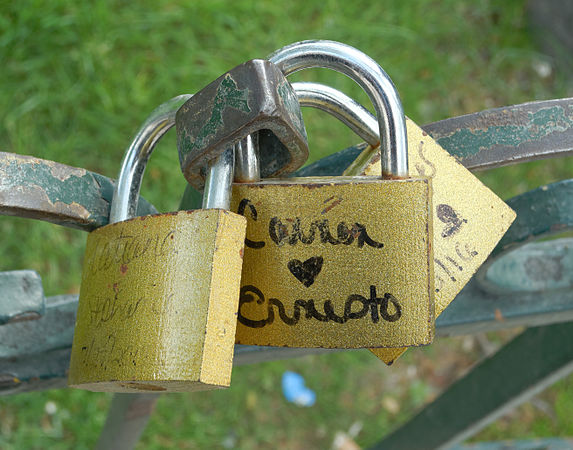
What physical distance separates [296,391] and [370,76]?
143 centimetres

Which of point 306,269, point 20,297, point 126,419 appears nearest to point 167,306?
point 306,269

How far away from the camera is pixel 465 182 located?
25.9 inches

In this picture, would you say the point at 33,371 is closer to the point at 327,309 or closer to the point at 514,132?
the point at 327,309

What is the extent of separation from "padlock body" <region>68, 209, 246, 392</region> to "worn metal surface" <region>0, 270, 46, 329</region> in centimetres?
12

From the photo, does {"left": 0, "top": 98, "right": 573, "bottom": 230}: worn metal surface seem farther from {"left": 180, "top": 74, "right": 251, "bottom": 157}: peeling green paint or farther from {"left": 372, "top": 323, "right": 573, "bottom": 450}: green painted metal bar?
{"left": 372, "top": 323, "right": 573, "bottom": 450}: green painted metal bar

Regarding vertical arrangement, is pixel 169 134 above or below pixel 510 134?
above

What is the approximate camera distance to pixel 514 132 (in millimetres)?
663

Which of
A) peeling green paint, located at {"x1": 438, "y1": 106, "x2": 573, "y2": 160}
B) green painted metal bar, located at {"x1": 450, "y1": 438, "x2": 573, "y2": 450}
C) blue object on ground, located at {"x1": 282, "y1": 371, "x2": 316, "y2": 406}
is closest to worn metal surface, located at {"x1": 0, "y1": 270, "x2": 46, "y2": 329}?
peeling green paint, located at {"x1": 438, "y1": 106, "x2": 573, "y2": 160}

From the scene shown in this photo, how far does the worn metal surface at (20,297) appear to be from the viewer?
0.67 m

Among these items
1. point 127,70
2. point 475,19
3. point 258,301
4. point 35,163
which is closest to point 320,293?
point 258,301

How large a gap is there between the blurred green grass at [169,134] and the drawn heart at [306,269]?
4.28 feet

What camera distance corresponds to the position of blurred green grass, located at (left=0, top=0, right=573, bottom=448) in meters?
1.77

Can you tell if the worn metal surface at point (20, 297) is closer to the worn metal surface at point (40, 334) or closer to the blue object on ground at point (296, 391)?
the worn metal surface at point (40, 334)

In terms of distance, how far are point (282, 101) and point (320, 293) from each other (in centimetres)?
17
